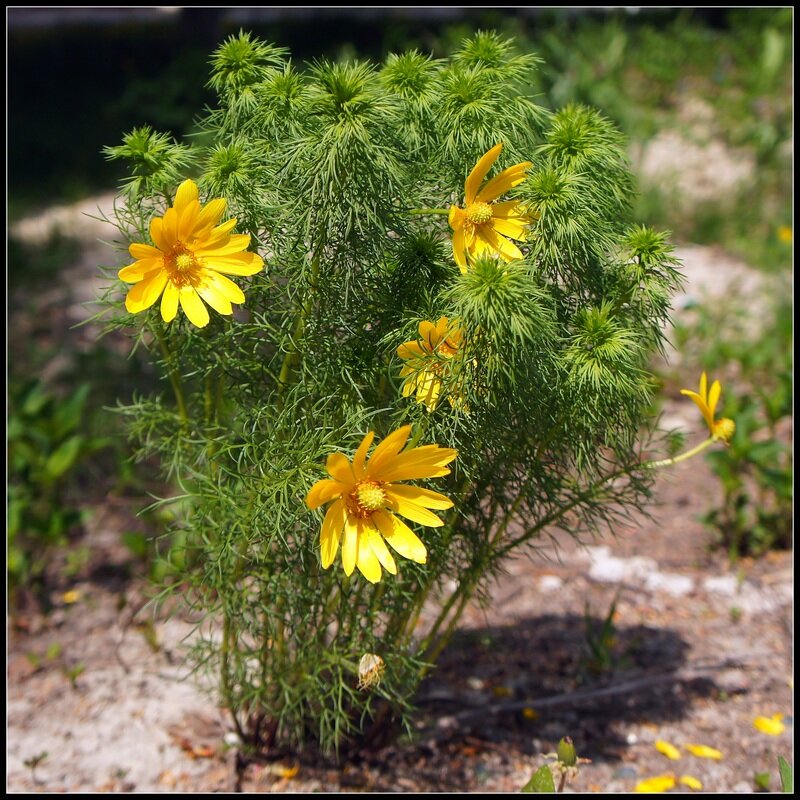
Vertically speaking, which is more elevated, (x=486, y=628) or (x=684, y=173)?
(x=684, y=173)

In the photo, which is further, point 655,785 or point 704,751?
point 704,751

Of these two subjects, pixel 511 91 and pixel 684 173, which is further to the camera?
pixel 684 173

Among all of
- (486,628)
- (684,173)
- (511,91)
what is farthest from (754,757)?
(684,173)

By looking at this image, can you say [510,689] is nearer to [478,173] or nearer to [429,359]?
[429,359]

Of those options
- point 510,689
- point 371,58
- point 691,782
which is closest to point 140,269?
point 371,58

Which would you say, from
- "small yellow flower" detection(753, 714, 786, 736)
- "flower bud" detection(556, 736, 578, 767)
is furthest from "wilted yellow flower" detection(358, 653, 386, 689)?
"small yellow flower" detection(753, 714, 786, 736)

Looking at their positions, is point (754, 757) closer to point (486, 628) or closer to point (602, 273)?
point (486, 628)
